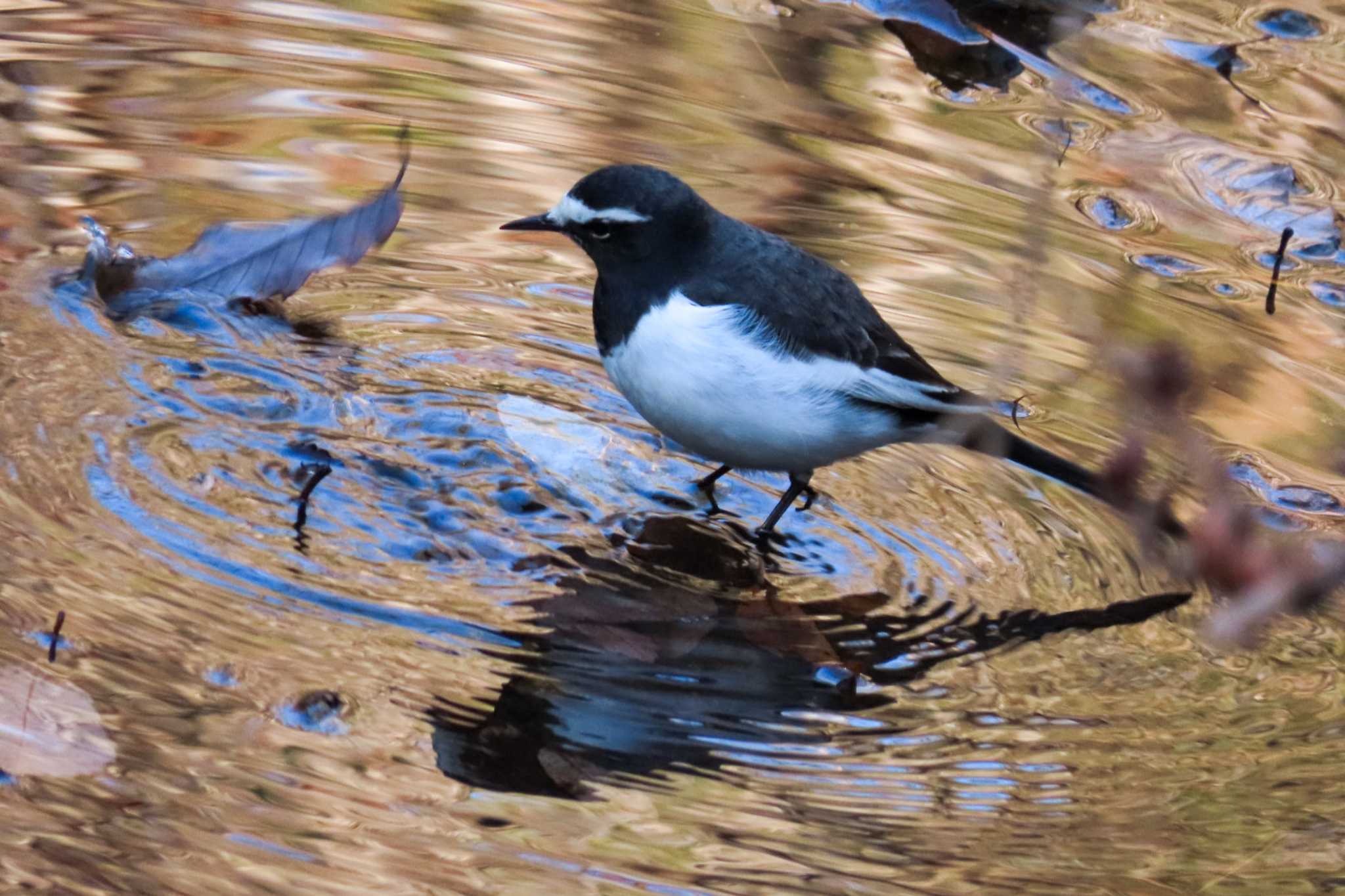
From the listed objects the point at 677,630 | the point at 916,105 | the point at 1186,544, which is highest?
the point at 916,105

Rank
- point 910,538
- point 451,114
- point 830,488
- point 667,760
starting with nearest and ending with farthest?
point 667,760
point 910,538
point 830,488
point 451,114

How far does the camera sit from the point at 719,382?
4.46m

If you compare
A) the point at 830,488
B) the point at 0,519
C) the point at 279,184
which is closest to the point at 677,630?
the point at 830,488

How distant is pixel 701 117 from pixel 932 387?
9.29 feet

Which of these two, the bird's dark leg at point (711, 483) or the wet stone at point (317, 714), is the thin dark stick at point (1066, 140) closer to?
the bird's dark leg at point (711, 483)

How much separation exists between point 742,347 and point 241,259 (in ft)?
6.24

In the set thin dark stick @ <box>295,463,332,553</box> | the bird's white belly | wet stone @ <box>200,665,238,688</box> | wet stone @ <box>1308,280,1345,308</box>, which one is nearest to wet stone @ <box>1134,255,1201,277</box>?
wet stone @ <box>1308,280,1345,308</box>

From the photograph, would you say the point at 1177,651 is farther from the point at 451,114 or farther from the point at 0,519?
the point at 451,114

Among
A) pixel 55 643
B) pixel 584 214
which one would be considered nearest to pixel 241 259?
pixel 584 214

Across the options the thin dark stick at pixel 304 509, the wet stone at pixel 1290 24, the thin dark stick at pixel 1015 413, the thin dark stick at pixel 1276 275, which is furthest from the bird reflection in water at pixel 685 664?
the wet stone at pixel 1290 24

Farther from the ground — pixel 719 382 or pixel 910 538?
pixel 719 382

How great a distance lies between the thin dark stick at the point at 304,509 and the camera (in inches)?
161

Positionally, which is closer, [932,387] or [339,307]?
[932,387]

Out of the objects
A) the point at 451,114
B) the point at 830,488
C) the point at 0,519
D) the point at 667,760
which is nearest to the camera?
the point at 667,760
